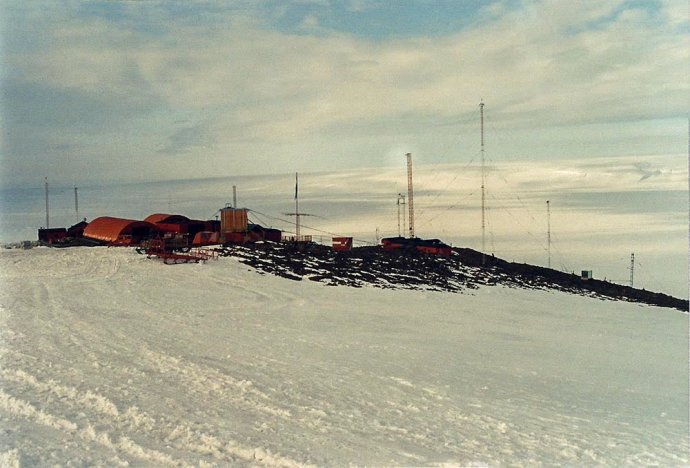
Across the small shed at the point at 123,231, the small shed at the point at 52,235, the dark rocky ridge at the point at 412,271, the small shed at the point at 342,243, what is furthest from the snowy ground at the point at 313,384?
the small shed at the point at 52,235

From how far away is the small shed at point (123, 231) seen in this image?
121 ft

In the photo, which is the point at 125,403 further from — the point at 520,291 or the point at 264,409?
the point at 520,291

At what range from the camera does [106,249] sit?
104ft

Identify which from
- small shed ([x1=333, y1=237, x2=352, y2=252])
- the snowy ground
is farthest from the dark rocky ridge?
the snowy ground

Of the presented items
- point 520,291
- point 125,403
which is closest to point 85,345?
point 125,403

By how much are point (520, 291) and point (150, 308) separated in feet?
64.5

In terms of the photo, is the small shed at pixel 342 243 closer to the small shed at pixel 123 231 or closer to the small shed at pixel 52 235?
the small shed at pixel 123 231

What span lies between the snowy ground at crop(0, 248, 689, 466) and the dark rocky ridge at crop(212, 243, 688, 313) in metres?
7.01

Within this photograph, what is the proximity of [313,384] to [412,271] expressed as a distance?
2331 centimetres

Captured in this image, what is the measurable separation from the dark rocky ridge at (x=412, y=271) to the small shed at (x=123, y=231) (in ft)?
23.4

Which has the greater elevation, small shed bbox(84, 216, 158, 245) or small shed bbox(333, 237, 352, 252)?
small shed bbox(84, 216, 158, 245)

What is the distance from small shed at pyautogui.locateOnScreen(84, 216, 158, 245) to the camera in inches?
1451

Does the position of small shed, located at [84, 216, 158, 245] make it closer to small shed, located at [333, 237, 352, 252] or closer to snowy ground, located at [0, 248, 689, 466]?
small shed, located at [333, 237, 352, 252]

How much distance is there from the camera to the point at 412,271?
32938mm
